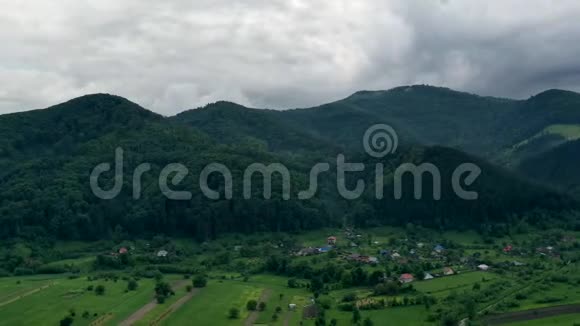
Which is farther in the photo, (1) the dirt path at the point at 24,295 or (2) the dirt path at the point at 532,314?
(1) the dirt path at the point at 24,295

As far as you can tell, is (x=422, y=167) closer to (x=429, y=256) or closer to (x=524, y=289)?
(x=429, y=256)

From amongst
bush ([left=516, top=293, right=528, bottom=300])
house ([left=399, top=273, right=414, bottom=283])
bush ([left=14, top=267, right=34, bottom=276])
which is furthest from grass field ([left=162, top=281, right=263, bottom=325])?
bush ([left=516, top=293, right=528, bottom=300])

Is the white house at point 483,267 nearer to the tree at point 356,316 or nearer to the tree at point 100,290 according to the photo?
the tree at point 356,316

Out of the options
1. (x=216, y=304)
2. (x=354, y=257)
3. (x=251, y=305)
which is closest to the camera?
(x=251, y=305)

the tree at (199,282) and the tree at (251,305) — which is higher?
the tree at (199,282)

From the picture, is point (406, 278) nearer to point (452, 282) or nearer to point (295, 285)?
point (452, 282)

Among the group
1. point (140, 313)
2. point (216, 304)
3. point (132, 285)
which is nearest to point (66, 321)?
point (140, 313)

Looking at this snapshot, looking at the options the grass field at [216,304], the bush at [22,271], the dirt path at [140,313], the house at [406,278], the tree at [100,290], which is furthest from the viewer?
the bush at [22,271]

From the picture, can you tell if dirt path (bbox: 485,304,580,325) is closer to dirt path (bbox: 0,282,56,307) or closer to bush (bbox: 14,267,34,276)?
dirt path (bbox: 0,282,56,307)

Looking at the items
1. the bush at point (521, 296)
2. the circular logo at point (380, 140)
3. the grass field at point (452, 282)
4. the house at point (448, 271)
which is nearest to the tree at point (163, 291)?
the grass field at point (452, 282)
